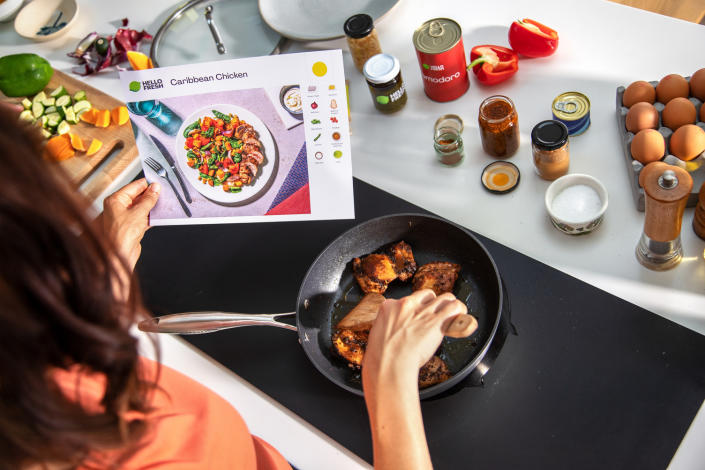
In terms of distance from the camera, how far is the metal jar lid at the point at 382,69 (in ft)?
3.52

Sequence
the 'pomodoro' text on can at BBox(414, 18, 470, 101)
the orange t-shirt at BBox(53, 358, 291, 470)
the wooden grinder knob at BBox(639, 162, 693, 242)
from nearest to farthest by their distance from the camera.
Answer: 1. the orange t-shirt at BBox(53, 358, 291, 470)
2. the wooden grinder knob at BBox(639, 162, 693, 242)
3. the 'pomodoro' text on can at BBox(414, 18, 470, 101)

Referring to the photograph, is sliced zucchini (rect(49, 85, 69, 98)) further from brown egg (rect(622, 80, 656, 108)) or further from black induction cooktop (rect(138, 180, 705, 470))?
brown egg (rect(622, 80, 656, 108))

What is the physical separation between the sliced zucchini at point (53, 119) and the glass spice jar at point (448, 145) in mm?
851


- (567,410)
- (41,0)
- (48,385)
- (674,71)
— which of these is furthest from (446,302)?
(41,0)

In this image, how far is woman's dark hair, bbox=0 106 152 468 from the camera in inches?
16.0

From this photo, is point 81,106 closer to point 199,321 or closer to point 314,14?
point 314,14

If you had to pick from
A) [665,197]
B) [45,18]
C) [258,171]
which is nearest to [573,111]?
[665,197]

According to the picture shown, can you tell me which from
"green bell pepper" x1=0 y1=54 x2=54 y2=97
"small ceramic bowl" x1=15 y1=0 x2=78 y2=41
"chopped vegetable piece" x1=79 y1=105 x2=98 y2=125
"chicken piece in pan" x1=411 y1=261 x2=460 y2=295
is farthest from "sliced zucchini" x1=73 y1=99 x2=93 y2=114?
"chicken piece in pan" x1=411 y1=261 x2=460 y2=295

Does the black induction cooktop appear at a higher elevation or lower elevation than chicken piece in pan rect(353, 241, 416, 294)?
lower

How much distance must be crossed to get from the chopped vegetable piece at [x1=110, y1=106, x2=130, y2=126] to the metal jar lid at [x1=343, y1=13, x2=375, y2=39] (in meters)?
0.53

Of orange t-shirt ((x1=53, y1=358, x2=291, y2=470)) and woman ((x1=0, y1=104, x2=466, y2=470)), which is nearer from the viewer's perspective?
woman ((x1=0, y1=104, x2=466, y2=470))

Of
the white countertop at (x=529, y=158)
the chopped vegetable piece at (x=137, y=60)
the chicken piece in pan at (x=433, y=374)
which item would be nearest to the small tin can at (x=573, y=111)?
the white countertop at (x=529, y=158)

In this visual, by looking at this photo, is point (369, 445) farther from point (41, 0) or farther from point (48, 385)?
point (41, 0)

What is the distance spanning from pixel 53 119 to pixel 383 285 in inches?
34.7
